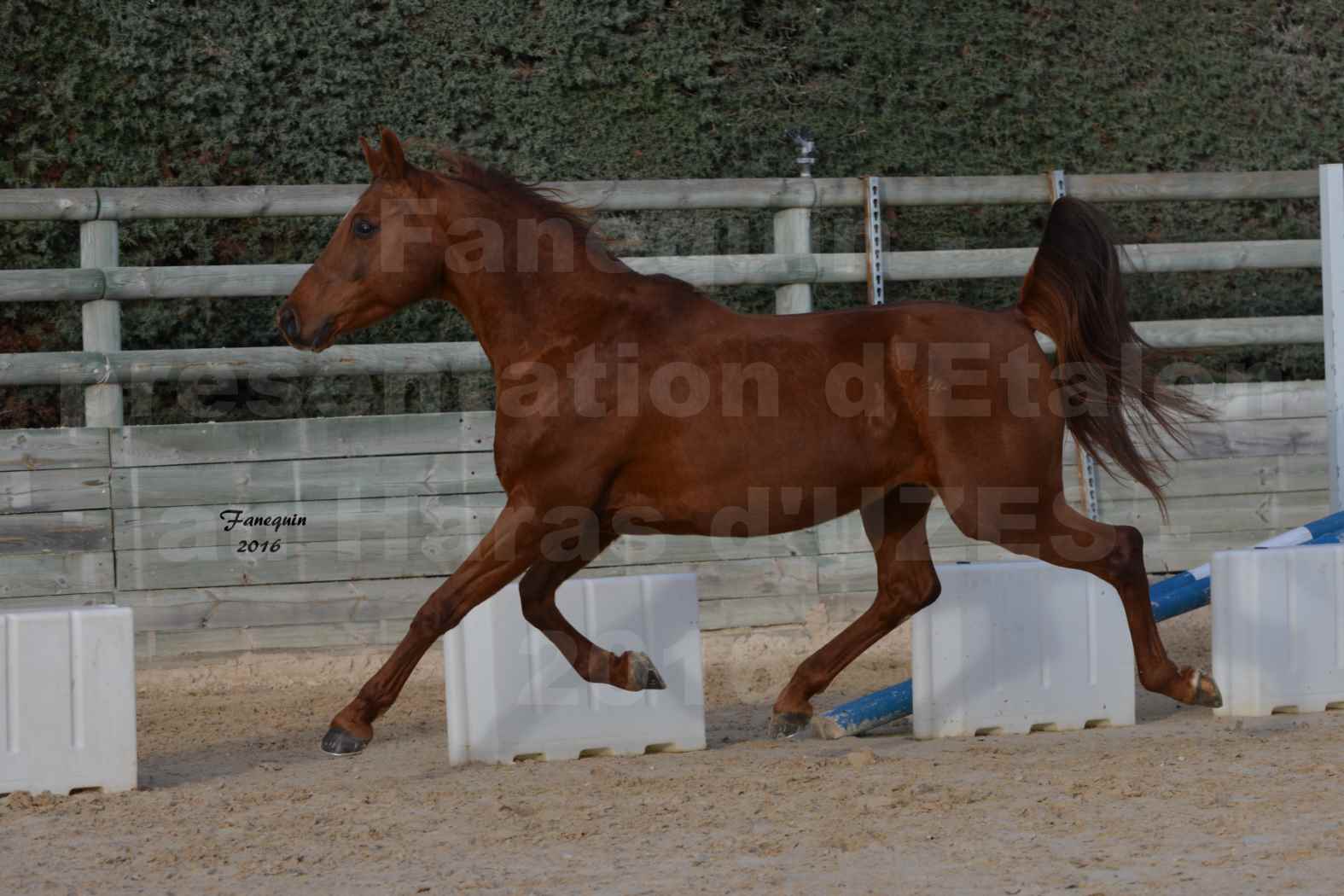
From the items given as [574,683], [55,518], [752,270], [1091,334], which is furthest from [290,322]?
[752,270]

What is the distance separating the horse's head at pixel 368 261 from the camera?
4426 mm

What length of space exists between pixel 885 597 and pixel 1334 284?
3.03 m

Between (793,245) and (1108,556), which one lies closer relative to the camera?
(1108,556)

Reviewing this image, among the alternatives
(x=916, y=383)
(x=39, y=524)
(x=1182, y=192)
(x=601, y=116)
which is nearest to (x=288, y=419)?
(x=39, y=524)

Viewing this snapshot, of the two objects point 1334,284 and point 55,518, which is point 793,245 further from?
point 55,518

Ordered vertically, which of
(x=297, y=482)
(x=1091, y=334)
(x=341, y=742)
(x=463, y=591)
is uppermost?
(x=1091, y=334)

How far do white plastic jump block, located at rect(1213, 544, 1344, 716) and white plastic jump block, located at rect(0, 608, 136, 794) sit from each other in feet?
12.0

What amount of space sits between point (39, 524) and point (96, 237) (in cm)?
127

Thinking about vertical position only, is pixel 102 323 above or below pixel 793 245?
below

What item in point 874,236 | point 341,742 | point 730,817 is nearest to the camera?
point 730,817

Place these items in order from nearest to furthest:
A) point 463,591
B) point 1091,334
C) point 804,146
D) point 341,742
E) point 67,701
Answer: point 341,742 < point 463,591 < point 67,701 < point 1091,334 < point 804,146

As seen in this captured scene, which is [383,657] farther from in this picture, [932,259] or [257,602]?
[932,259]

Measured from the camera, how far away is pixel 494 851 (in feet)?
12.0

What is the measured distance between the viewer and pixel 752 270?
7.28m
